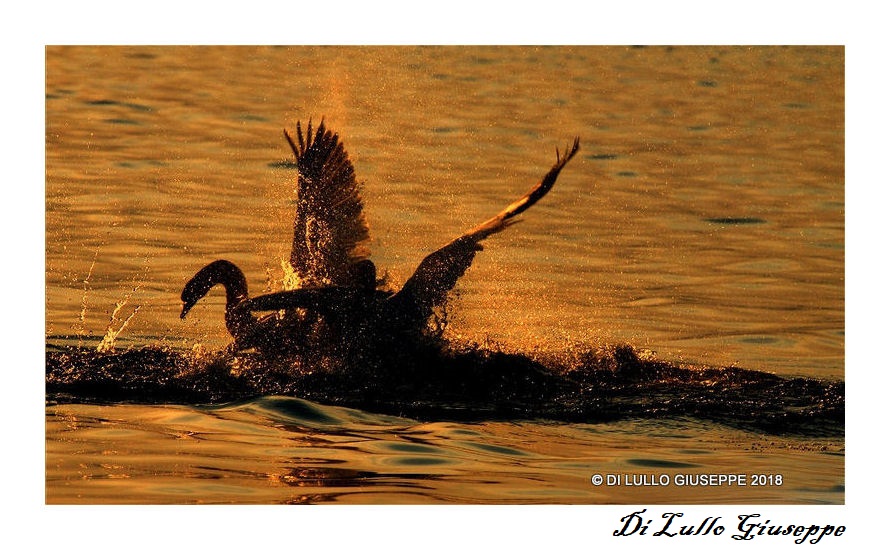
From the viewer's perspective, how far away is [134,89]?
1752 centimetres

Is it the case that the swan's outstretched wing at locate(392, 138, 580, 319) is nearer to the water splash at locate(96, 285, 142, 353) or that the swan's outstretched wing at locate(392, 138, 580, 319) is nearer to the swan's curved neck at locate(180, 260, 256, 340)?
the swan's curved neck at locate(180, 260, 256, 340)

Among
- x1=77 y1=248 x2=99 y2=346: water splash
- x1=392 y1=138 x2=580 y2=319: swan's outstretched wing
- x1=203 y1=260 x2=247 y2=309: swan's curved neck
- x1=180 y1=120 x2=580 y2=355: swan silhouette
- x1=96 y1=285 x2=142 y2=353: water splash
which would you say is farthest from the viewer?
x1=77 y1=248 x2=99 y2=346: water splash

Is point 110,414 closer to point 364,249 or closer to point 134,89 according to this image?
point 364,249

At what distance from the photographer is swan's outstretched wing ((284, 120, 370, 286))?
1080 centimetres

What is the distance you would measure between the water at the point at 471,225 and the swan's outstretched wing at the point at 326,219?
588mm

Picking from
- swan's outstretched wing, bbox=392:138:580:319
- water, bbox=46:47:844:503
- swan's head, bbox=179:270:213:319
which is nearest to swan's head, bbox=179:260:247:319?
swan's head, bbox=179:270:213:319

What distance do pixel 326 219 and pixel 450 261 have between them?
1263 mm

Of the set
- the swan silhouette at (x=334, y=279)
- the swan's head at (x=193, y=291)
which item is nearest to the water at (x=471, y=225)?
the swan's head at (x=193, y=291)

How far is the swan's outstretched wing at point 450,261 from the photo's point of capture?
9.62 meters

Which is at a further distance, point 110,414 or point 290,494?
point 110,414

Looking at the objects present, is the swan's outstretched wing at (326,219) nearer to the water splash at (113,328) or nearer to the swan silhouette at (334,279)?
the swan silhouette at (334,279)
